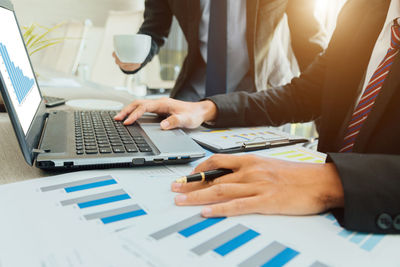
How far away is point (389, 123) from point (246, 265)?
53 cm

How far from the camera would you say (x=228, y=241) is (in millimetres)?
328

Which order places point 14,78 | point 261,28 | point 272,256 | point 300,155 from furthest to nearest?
1. point 261,28
2. point 300,155
3. point 14,78
4. point 272,256

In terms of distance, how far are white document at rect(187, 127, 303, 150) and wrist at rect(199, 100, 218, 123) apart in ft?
0.11

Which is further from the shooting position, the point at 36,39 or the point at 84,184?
the point at 36,39

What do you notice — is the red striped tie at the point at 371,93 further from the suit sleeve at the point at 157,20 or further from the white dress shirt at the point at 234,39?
the suit sleeve at the point at 157,20

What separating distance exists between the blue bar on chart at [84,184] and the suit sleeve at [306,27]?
1184 millimetres

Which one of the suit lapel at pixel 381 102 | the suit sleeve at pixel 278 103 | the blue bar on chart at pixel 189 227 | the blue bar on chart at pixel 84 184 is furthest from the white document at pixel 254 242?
the suit sleeve at pixel 278 103

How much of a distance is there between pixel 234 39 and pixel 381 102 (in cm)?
81

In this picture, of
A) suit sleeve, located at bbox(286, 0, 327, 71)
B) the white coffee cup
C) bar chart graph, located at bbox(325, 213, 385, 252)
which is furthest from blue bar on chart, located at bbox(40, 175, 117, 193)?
suit sleeve, located at bbox(286, 0, 327, 71)

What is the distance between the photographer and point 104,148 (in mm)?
519

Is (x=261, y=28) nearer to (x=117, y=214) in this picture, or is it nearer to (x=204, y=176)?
(x=204, y=176)

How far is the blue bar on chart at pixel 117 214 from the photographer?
36 cm

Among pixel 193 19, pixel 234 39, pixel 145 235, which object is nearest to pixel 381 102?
pixel 145 235

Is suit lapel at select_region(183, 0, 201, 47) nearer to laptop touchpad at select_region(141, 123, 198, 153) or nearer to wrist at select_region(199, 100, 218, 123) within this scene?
wrist at select_region(199, 100, 218, 123)
